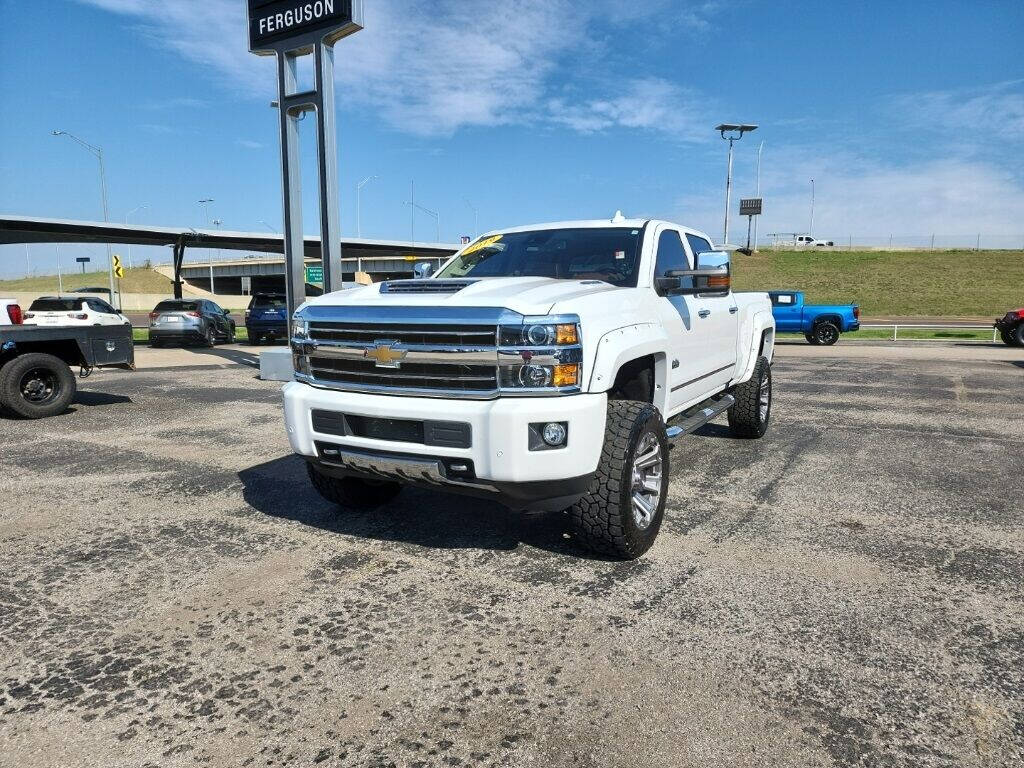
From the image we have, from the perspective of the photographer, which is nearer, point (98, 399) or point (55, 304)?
point (98, 399)

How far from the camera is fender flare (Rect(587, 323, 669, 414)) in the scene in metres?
3.53

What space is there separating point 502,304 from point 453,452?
0.75 meters

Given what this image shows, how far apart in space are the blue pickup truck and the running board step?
17.5 metres

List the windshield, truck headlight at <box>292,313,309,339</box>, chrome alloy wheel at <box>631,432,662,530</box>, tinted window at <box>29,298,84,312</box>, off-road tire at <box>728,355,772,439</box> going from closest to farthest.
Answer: chrome alloy wheel at <box>631,432,662,530</box>, truck headlight at <box>292,313,309,339</box>, the windshield, off-road tire at <box>728,355,772,439</box>, tinted window at <box>29,298,84,312</box>

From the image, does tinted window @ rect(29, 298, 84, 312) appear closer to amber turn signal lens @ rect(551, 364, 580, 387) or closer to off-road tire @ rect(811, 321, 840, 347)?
amber turn signal lens @ rect(551, 364, 580, 387)

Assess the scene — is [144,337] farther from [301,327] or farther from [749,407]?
[301,327]

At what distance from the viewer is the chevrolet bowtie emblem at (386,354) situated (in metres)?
3.67

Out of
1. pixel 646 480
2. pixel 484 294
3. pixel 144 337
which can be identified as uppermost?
pixel 484 294

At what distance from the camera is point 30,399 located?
8.60 meters

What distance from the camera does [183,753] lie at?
2.35 m

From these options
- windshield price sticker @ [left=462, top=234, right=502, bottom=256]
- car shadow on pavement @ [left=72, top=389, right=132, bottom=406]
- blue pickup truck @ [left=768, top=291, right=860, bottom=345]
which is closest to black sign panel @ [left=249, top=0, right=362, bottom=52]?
car shadow on pavement @ [left=72, top=389, right=132, bottom=406]

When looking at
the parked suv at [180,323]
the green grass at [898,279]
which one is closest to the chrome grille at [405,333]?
the parked suv at [180,323]

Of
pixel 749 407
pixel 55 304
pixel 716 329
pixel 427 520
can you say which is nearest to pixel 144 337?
pixel 55 304

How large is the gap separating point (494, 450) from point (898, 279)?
72.3m
